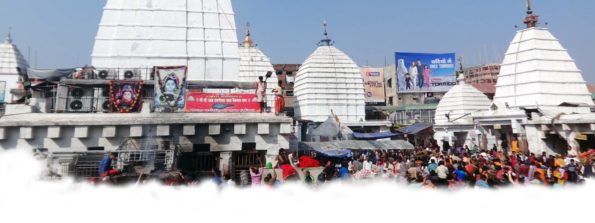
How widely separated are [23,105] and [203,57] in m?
8.42

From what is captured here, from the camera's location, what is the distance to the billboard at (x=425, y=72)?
208ft

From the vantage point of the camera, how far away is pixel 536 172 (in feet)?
32.1

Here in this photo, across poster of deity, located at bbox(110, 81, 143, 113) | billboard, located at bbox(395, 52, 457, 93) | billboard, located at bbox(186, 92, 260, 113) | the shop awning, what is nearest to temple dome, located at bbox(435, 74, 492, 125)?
billboard, located at bbox(186, 92, 260, 113)

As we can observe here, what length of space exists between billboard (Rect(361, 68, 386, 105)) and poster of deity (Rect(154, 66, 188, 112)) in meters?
56.1

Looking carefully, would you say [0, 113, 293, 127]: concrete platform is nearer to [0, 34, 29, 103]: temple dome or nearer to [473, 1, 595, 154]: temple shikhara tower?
[473, 1, 595, 154]: temple shikhara tower

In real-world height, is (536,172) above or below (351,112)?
below

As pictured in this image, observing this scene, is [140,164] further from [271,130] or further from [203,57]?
[203,57]

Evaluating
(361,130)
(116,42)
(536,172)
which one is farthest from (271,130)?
(361,130)

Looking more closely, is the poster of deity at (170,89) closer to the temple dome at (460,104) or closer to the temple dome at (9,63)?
the temple dome at (460,104)

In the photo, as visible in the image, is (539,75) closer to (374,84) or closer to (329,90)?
(329,90)

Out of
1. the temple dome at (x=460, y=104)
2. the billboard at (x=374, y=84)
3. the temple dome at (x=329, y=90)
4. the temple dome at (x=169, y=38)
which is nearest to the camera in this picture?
the temple dome at (x=169, y=38)

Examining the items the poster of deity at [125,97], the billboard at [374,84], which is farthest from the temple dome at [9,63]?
the billboard at [374,84]

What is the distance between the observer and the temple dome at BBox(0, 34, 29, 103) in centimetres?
4362

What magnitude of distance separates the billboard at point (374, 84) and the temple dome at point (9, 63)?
5184cm
